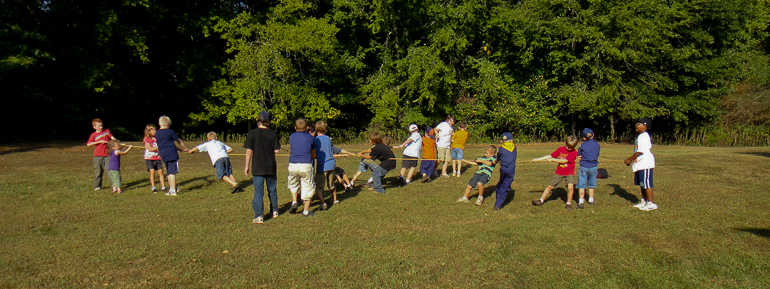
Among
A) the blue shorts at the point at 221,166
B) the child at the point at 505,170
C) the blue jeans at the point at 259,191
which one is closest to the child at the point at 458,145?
the child at the point at 505,170

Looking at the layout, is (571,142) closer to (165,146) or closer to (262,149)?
(262,149)

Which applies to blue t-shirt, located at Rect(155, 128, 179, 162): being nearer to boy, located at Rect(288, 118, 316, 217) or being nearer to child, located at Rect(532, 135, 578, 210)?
boy, located at Rect(288, 118, 316, 217)

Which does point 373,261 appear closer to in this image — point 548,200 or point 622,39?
point 548,200

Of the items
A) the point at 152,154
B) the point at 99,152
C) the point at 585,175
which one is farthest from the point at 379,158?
the point at 99,152

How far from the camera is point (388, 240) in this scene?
7211 millimetres

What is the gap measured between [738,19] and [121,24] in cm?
3312

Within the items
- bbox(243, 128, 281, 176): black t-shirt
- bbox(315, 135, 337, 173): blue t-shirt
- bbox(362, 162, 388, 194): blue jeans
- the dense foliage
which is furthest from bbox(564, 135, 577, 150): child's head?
the dense foliage

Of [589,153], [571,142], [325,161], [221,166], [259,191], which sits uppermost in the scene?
[571,142]

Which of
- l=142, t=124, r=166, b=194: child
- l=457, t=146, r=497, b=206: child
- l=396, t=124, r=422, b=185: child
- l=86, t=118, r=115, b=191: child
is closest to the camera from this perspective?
l=457, t=146, r=497, b=206: child

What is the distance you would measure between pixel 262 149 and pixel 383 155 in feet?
10.8

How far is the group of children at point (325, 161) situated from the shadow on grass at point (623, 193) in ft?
2.96

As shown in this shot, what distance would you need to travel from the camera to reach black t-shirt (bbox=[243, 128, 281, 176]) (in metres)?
8.18

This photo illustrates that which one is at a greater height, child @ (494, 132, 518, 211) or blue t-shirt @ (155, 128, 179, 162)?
blue t-shirt @ (155, 128, 179, 162)

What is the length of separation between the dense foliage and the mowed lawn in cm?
1462
